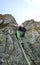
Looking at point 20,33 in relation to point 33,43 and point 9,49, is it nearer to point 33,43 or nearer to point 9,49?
point 33,43

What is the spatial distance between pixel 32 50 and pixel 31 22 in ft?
23.7

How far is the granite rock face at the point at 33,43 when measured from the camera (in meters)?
16.9

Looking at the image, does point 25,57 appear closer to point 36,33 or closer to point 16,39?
point 16,39

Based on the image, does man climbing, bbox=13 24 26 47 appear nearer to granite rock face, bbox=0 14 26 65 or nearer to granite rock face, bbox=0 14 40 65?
granite rock face, bbox=0 14 40 65

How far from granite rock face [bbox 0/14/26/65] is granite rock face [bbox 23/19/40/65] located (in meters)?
1.06

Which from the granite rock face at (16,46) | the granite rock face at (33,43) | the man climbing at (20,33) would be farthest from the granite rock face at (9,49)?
the granite rock face at (33,43)

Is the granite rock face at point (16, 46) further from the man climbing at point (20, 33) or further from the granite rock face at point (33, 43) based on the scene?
the man climbing at point (20, 33)

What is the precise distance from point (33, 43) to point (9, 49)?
298 centimetres

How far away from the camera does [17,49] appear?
17156 mm

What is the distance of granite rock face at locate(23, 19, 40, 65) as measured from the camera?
1689cm

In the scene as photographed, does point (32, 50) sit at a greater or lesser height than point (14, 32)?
lesser

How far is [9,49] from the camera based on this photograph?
17125 millimetres

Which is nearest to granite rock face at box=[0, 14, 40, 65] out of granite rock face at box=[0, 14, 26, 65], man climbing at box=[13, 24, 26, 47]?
granite rock face at box=[0, 14, 26, 65]

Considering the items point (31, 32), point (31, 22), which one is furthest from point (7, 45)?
point (31, 22)
